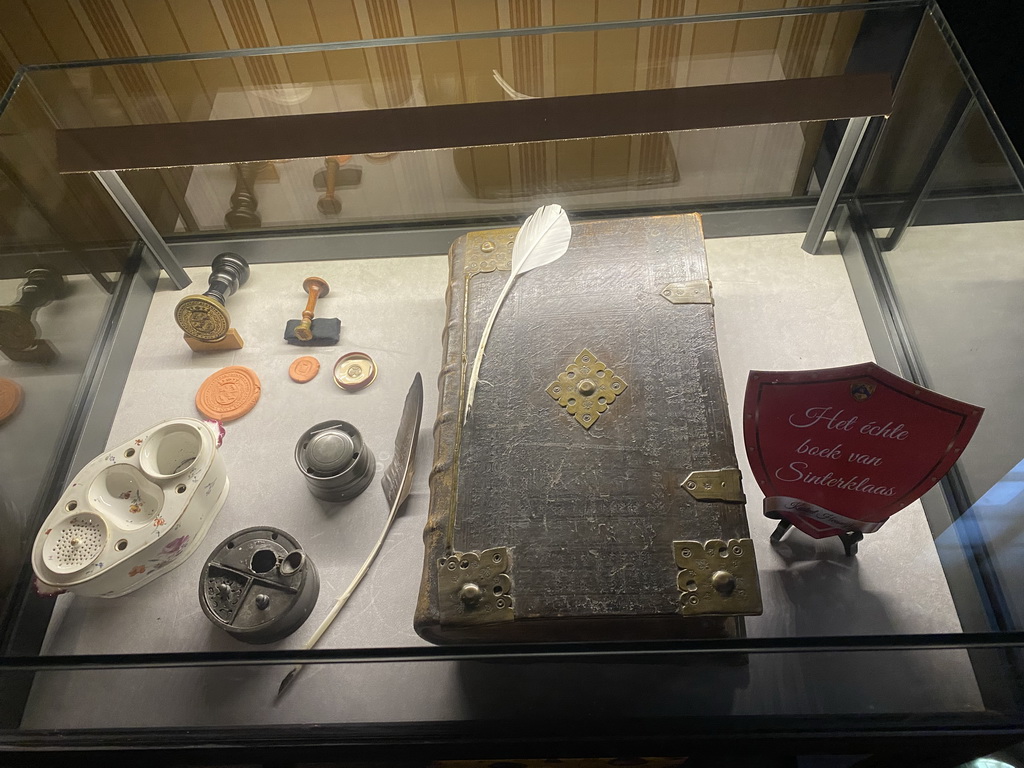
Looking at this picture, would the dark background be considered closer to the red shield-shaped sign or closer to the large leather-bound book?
the large leather-bound book

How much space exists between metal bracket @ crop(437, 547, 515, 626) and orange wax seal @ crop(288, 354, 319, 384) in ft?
2.36

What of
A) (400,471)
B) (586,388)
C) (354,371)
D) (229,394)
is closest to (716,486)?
(586,388)

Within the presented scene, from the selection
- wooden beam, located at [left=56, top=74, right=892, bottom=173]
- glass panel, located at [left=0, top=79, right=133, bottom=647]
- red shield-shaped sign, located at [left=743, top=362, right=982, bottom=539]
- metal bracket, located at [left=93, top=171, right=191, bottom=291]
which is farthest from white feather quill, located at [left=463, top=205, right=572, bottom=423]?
glass panel, located at [left=0, top=79, right=133, bottom=647]

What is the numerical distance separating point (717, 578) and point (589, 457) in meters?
0.33

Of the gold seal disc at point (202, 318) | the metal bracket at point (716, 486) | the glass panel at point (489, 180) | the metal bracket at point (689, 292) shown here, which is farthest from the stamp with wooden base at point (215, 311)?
the metal bracket at point (716, 486)

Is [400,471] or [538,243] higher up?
[538,243]

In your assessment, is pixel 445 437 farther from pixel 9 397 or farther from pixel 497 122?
pixel 9 397

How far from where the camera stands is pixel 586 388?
1513 millimetres

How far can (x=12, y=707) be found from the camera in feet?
4.62

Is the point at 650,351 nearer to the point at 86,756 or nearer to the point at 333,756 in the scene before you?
A: the point at 333,756

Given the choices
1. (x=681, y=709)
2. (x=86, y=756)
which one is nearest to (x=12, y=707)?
(x=86, y=756)

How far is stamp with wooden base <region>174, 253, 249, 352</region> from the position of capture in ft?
5.86

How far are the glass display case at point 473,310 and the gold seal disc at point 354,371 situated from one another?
0.05 ft

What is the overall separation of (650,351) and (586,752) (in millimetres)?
809
